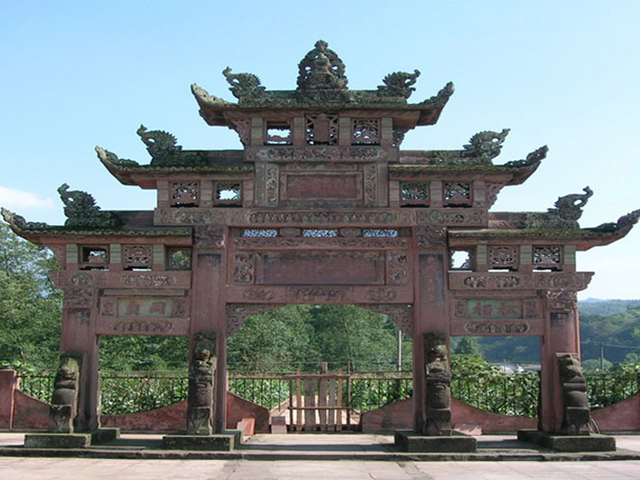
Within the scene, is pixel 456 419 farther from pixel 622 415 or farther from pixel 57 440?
pixel 57 440

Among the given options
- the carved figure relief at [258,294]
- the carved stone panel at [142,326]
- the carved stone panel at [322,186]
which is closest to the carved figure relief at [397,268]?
the carved stone panel at [322,186]

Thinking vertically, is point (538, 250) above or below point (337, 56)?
below

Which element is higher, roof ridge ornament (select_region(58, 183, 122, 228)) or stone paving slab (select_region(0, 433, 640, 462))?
roof ridge ornament (select_region(58, 183, 122, 228))

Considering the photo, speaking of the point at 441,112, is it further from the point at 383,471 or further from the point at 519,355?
the point at 519,355

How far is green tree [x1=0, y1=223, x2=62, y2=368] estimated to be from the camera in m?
34.6

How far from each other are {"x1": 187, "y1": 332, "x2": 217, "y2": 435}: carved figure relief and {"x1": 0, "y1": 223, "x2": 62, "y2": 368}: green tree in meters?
24.0

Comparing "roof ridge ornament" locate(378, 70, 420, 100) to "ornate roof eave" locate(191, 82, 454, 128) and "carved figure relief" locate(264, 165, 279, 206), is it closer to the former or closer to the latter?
"ornate roof eave" locate(191, 82, 454, 128)

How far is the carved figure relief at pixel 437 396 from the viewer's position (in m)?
12.5

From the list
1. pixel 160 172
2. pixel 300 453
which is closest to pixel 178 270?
pixel 160 172

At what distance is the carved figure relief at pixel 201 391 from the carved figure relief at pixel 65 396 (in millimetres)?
2123

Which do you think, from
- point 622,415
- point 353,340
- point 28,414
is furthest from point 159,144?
point 353,340

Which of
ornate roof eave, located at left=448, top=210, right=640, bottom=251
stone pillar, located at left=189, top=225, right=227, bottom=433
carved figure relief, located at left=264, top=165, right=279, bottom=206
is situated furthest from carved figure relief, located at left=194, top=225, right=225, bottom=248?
ornate roof eave, located at left=448, top=210, right=640, bottom=251

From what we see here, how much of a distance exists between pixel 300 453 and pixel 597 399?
978 centimetres

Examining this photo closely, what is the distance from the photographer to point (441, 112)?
1424cm
